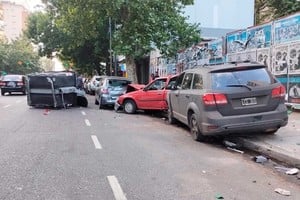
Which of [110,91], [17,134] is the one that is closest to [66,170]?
[17,134]

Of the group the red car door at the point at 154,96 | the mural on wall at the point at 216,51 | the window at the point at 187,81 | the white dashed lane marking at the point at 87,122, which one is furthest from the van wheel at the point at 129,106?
the window at the point at 187,81

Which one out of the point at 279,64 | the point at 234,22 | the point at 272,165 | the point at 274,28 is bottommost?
the point at 272,165

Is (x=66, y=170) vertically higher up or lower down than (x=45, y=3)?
lower down

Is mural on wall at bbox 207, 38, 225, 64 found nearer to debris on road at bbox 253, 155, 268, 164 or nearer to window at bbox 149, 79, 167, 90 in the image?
window at bbox 149, 79, 167, 90

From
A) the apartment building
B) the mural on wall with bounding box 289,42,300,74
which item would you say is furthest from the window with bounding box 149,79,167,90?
the apartment building

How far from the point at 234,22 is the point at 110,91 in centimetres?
1760

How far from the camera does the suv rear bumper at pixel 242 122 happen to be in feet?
30.9

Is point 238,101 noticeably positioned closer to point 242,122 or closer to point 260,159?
point 242,122

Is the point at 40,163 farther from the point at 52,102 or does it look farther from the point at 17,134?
the point at 52,102

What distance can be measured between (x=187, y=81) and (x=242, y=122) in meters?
2.46

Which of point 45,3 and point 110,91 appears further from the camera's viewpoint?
point 45,3

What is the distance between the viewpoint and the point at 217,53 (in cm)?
2117

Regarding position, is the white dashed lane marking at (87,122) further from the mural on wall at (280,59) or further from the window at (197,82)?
the mural on wall at (280,59)

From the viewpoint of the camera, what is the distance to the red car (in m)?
16.7
